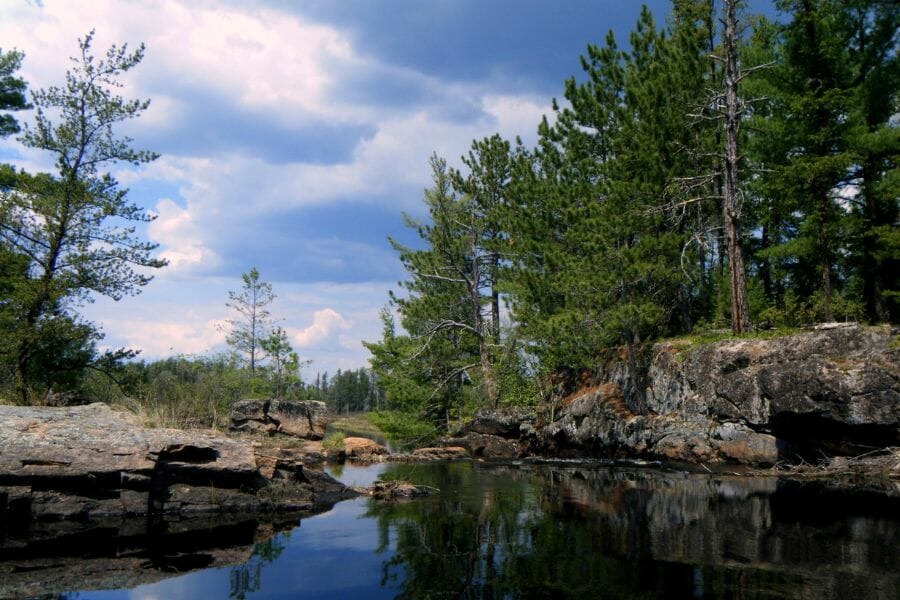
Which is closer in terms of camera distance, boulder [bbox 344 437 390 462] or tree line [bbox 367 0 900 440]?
tree line [bbox 367 0 900 440]

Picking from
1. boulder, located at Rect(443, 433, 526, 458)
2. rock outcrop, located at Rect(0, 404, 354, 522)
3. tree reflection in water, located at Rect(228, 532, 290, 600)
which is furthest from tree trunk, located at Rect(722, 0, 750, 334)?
tree reflection in water, located at Rect(228, 532, 290, 600)

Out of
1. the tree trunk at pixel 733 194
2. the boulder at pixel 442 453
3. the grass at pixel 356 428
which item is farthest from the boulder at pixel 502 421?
the grass at pixel 356 428

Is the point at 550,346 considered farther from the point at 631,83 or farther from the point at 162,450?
the point at 162,450

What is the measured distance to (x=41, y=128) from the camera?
18344 millimetres

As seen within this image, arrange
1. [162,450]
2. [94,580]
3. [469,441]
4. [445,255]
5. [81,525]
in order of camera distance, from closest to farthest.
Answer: [94,580] → [81,525] → [162,450] → [469,441] → [445,255]

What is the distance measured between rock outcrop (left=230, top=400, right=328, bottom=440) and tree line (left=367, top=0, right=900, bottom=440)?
16.2 feet

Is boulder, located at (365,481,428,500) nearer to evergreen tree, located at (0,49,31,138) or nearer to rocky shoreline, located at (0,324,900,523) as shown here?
rocky shoreline, located at (0,324,900,523)

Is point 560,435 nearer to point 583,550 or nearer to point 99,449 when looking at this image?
point 583,550

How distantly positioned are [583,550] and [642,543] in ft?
3.28

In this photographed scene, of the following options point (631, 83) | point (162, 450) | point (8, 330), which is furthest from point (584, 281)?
point (8, 330)

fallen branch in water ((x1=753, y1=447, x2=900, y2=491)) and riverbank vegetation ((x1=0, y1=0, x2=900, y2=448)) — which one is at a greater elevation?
riverbank vegetation ((x1=0, y1=0, x2=900, y2=448))

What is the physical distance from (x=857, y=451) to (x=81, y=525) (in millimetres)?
18194

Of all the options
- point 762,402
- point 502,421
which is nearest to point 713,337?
point 762,402

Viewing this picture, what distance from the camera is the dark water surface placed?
611 centimetres
